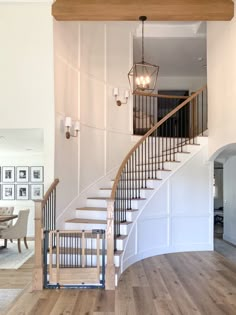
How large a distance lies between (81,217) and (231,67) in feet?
11.8

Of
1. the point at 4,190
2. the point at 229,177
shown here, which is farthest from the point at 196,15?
the point at 4,190

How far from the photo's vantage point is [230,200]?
8.57 meters

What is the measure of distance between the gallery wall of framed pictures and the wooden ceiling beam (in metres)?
6.23

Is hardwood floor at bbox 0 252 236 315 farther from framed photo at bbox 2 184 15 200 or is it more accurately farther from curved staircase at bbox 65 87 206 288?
framed photo at bbox 2 184 15 200

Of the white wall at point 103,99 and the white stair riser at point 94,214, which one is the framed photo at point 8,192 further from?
the white stair riser at point 94,214

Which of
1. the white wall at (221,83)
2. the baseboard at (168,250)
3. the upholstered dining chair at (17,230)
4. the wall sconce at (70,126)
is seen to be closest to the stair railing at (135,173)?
the white wall at (221,83)

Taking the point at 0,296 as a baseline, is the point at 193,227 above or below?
above

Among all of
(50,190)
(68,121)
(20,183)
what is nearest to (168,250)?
(50,190)

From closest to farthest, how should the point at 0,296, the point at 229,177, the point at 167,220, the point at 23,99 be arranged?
the point at 0,296 → the point at 23,99 → the point at 167,220 → the point at 229,177

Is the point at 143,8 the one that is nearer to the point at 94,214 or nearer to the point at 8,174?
the point at 94,214

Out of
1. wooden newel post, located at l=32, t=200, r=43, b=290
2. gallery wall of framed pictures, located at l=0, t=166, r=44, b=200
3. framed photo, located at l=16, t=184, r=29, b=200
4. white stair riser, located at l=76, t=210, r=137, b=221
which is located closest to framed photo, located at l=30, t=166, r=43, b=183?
gallery wall of framed pictures, located at l=0, t=166, r=44, b=200

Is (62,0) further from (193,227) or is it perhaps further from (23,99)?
(193,227)

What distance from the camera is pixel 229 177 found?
8.67 meters

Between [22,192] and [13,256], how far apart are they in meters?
3.45
